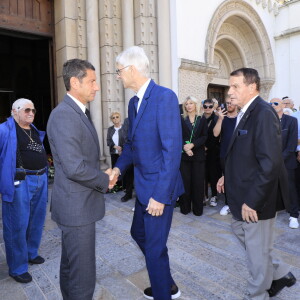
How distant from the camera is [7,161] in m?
2.65

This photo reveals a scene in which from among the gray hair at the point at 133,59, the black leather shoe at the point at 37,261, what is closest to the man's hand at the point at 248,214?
the gray hair at the point at 133,59

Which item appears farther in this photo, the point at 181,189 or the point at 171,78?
the point at 171,78

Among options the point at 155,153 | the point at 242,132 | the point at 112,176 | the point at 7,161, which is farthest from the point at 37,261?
the point at 242,132

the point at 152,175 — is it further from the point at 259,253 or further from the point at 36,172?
the point at 36,172

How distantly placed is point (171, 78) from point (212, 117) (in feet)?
6.94

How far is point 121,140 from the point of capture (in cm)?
543

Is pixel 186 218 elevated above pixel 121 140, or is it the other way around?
pixel 121 140

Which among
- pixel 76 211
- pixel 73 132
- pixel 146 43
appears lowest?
pixel 76 211

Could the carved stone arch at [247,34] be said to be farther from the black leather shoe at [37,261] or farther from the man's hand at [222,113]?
the black leather shoe at [37,261]

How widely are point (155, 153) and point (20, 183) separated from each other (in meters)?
1.49

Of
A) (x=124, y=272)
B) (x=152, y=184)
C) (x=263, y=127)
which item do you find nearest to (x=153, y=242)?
(x=152, y=184)

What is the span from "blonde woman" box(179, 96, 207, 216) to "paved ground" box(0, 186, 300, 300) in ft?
1.23

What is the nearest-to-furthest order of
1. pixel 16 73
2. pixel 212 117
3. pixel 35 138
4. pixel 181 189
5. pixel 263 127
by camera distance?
1. pixel 263 127
2. pixel 181 189
3. pixel 35 138
4. pixel 212 117
5. pixel 16 73

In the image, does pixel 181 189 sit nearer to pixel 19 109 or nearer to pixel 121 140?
pixel 19 109
